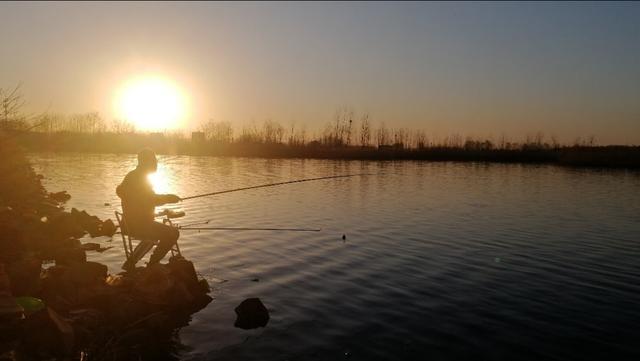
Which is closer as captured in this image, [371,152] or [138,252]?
[138,252]

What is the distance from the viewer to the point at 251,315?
970 cm

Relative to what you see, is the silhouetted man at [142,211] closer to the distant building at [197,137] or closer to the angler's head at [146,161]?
the angler's head at [146,161]

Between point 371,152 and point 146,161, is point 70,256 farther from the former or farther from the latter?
point 371,152

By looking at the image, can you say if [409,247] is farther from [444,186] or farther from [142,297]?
[444,186]

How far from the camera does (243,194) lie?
34938mm

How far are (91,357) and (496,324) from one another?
303 inches

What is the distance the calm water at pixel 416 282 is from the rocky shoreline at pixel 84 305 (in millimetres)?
626

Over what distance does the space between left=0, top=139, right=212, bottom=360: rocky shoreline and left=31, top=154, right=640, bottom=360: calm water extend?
24.7 inches

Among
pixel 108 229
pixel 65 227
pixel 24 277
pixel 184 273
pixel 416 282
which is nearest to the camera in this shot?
pixel 24 277

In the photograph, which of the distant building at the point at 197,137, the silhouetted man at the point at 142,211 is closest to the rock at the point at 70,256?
the silhouetted man at the point at 142,211

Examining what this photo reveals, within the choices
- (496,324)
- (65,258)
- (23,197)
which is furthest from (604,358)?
(23,197)

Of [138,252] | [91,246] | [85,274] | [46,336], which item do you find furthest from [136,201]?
[91,246]

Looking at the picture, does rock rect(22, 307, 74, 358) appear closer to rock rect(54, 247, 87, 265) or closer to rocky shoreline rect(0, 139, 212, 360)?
rocky shoreline rect(0, 139, 212, 360)

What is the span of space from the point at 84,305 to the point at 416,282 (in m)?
8.18
